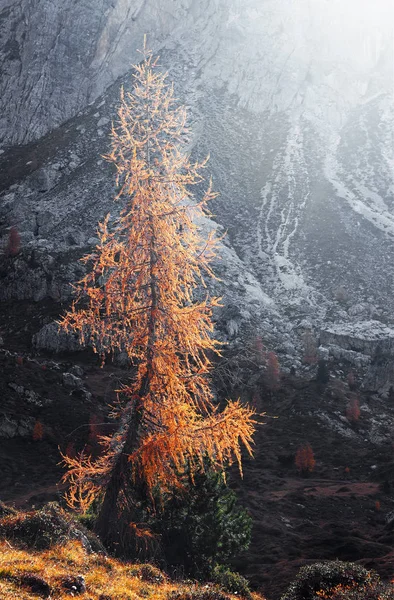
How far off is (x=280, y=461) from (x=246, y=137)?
71.1 m

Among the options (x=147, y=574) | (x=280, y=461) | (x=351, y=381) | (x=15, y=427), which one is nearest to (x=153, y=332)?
(x=147, y=574)

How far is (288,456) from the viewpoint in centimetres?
4266

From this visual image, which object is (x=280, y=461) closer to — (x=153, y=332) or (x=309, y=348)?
(x=309, y=348)

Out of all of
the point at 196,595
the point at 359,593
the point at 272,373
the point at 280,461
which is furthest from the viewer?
the point at 272,373

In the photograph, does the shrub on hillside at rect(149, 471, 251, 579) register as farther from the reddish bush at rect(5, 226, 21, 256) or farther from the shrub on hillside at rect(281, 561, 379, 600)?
the reddish bush at rect(5, 226, 21, 256)

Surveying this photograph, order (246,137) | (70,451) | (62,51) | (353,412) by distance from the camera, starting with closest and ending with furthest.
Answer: (70,451) < (353,412) < (246,137) < (62,51)

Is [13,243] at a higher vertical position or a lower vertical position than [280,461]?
lower

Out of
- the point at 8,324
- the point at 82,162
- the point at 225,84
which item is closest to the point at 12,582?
the point at 8,324

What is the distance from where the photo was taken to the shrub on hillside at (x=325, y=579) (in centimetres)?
1026

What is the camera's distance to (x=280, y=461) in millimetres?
42500

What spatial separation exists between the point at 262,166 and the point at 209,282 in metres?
36.4

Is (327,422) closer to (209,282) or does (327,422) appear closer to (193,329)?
(209,282)

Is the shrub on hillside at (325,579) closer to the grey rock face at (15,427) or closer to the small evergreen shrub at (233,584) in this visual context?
the small evergreen shrub at (233,584)

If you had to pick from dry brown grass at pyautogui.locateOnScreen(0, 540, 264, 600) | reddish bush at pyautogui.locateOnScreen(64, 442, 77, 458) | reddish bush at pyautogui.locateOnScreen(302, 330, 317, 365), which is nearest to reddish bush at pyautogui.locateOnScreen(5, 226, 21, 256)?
reddish bush at pyautogui.locateOnScreen(64, 442, 77, 458)
